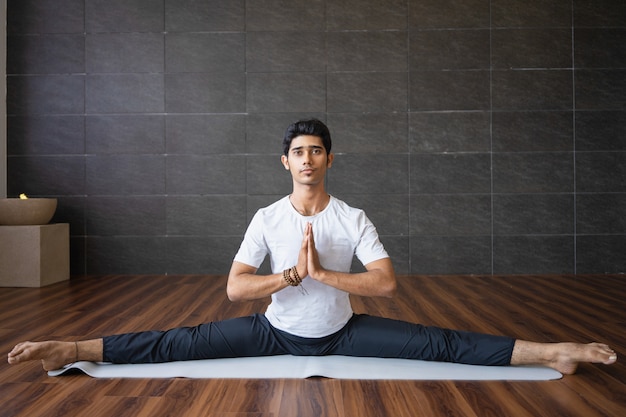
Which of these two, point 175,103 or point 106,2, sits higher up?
point 106,2

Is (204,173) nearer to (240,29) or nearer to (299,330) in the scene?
(240,29)

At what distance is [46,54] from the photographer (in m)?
5.45

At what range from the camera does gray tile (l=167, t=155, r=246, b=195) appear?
5.42 metres

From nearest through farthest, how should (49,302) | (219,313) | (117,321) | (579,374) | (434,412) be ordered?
(434,412), (579,374), (117,321), (219,313), (49,302)

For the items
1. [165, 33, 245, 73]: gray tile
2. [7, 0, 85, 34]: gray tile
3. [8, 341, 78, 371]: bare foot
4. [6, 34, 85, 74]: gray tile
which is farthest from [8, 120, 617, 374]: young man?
[7, 0, 85, 34]: gray tile

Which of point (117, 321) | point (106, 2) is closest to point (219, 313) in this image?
point (117, 321)

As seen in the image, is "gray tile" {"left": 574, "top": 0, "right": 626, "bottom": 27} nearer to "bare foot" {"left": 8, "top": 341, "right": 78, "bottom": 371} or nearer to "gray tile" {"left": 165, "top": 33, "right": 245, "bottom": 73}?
"gray tile" {"left": 165, "top": 33, "right": 245, "bottom": 73}

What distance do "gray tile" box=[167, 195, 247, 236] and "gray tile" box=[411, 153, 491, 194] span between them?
5.92ft

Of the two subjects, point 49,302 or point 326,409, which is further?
point 49,302

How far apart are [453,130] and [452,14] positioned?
110cm

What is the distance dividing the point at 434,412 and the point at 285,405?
1.61 ft

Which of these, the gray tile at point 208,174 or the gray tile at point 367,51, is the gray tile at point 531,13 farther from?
the gray tile at point 208,174

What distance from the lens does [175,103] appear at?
17.8ft

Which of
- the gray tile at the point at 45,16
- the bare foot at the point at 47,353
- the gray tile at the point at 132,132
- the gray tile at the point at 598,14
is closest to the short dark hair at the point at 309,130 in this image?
the bare foot at the point at 47,353
